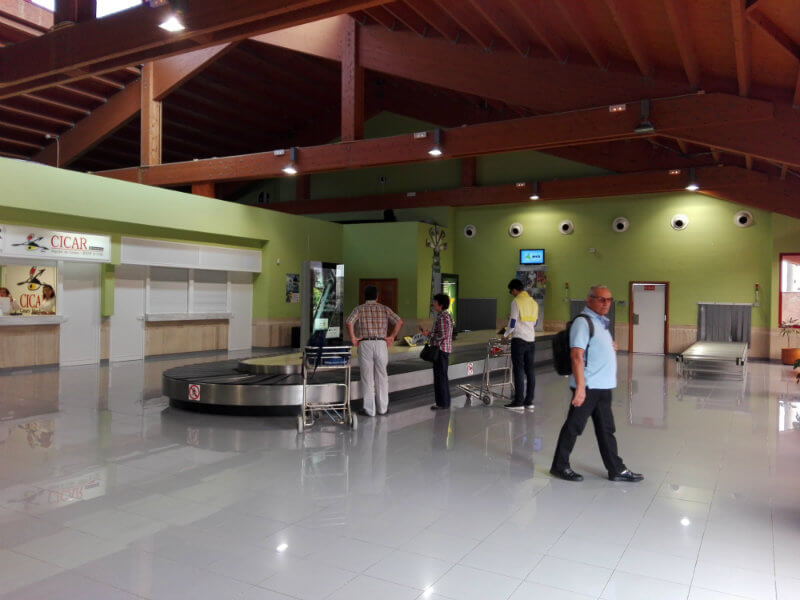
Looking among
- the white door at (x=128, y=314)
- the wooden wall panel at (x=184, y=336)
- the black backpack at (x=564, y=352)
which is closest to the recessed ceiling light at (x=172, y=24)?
the black backpack at (x=564, y=352)

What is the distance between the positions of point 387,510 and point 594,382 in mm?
1871

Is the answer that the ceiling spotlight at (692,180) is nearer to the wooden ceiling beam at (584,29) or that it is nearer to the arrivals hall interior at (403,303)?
the arrivals hall interior at (403,303)

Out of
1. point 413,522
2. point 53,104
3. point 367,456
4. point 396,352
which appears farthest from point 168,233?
point 413,522

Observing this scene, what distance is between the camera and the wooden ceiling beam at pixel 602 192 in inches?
529

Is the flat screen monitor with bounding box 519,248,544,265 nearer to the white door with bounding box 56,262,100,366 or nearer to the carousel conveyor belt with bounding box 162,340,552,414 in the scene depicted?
the carousel conveyor belt with bounding box 162,340,552,414

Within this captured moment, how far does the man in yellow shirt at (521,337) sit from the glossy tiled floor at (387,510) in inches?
29.9

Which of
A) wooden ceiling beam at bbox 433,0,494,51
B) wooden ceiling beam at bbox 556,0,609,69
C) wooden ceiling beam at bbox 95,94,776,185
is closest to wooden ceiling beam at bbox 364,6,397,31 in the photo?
wooden ceiling beam at bbox 433,0,494,51

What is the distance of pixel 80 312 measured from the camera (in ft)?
37.9

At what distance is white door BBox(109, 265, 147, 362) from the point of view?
1223 cm

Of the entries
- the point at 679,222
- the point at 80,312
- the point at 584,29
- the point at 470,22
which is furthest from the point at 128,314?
the point at 679,222

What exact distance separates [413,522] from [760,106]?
292 inches

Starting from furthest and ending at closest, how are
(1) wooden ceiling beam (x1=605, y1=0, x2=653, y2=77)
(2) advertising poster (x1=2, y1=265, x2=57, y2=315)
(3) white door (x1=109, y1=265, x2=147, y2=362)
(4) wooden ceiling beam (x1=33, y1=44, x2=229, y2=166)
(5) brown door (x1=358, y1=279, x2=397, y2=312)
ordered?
(5) brown door (x1=358, y1=279, x2=397, y2=312) < (4) wooden ceiling beam (x1=33, y1=44, x2=229, y2=166) < (3) white door (x1=109, y1=265, x2=147, y2=362) < (2) advertising poster (x1=2, y1=265, x2=57, y2=315) < (1) wooden ceiling beam (x1=605, y1=0, x2=653, y2=77)

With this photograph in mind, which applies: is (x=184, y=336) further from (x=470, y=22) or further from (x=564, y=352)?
(x=564, y=352)

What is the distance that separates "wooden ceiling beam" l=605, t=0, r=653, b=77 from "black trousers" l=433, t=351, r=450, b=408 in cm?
457
